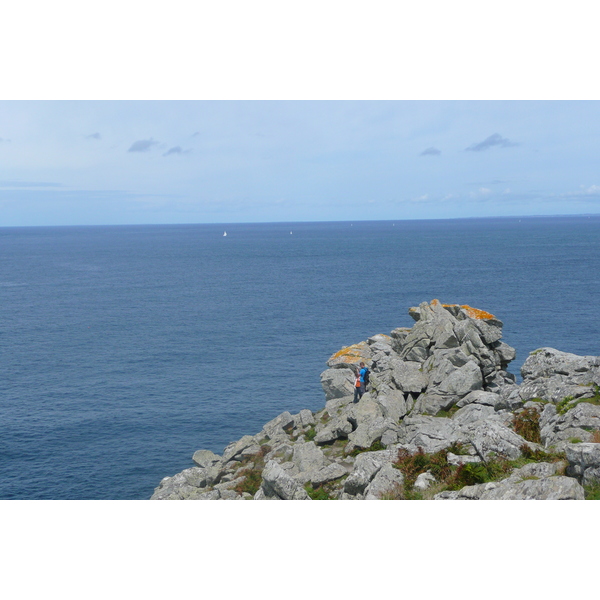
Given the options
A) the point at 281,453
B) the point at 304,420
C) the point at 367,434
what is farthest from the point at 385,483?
the point at 304,420

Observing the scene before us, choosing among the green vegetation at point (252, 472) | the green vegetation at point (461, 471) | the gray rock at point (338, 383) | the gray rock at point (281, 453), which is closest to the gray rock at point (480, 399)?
the green vegetation at point (461, 471)

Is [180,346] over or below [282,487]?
below

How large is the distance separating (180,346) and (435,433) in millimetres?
68722

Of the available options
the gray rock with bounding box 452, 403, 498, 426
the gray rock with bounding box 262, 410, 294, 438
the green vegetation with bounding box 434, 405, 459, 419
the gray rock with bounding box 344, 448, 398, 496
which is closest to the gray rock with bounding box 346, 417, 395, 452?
the green vegetation with bounding box 434, 405, 459, 419

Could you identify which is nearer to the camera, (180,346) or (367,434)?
(367,434)

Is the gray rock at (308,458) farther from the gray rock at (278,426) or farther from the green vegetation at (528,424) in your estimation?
Result: the gray rock at (278,426)

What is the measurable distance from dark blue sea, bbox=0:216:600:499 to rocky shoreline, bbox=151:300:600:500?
48.8 feet

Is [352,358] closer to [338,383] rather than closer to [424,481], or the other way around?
[338,383]

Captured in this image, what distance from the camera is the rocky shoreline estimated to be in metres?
19.9

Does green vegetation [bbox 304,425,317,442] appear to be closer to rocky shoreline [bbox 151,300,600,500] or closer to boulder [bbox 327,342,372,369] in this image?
rocky shoreline [bbox 151,300,600,500]

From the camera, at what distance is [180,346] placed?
89312 millimetres

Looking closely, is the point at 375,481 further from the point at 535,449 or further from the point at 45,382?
the point at 45,382

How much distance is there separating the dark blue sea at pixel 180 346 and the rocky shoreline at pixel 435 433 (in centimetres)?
1487

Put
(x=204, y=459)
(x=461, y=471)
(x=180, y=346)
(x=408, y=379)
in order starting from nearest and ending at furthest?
1. (x=461, y=471)
2. (x=408, y=379)
3. (x=204, y=459)
4. (x=180, y=346)
